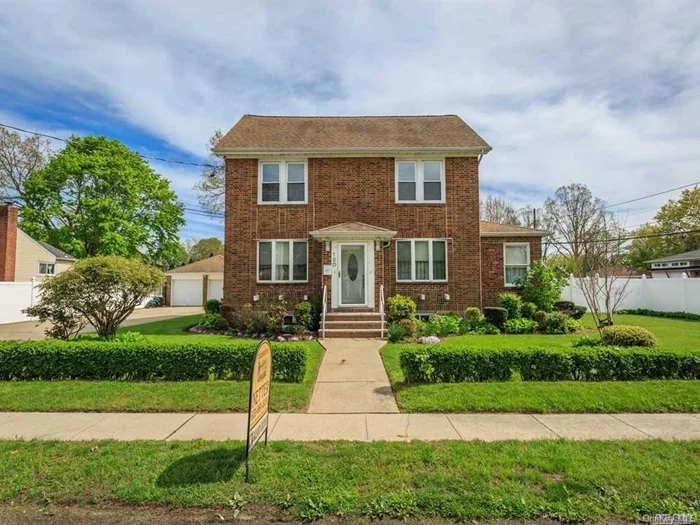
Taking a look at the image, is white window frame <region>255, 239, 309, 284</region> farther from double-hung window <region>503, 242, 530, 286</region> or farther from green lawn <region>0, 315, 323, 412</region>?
double-hung window <region>503, 242, 530, 286</region>

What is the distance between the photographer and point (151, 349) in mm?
7160

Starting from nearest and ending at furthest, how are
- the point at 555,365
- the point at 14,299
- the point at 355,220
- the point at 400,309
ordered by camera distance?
the point at 555,365 → the point at 400,309 → the point at 355,220 → the point at 14,299

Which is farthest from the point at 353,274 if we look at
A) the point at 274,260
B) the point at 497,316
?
the point at 497,316

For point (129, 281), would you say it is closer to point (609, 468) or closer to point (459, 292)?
point (609, 468)

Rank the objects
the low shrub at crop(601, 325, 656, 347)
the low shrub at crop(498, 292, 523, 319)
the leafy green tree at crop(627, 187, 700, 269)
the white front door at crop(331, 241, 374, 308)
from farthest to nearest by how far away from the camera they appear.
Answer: the leafy green tree at crop(627, 187, 700, 269), the low shrub at crop(498, 292, 523, 319), the white front door at crop(331, 241, 374, 308), the low shrub at crop(601, 325, 656, 347)

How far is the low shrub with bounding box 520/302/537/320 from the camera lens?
46.4 feet

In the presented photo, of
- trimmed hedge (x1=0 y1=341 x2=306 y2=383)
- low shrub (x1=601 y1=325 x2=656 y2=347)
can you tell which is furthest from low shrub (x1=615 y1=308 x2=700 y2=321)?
trimmed hedge (x1=0 y1=341 x2=306 y2=383)

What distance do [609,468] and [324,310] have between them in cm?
968

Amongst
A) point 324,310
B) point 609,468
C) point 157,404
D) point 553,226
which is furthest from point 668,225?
point 157,404

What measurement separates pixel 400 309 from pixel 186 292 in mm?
24745

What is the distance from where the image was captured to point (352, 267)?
1420 centimetres

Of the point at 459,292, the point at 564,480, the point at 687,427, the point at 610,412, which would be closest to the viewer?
the point at 564,480

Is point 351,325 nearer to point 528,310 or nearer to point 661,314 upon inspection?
point 528,310

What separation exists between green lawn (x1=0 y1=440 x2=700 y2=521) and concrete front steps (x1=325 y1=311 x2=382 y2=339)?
25.3ft
